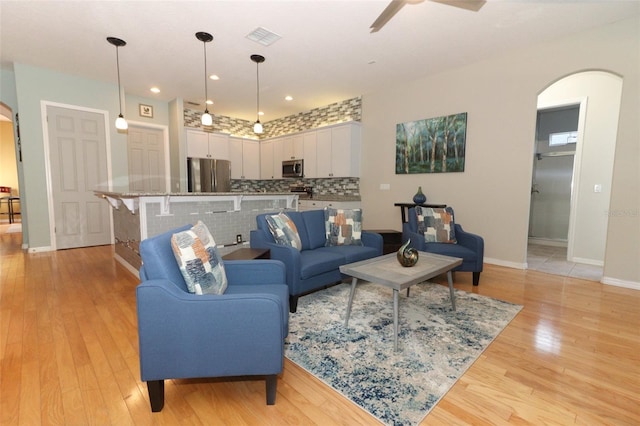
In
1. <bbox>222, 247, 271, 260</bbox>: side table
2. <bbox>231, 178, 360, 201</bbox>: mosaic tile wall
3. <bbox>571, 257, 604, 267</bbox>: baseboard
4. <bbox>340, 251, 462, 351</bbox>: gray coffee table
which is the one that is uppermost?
<bbox>231, 178, 360, 201</bbox>: mosaic tile wall

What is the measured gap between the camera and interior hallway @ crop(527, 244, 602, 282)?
12.3ft

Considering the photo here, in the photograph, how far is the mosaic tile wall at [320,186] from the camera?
5.95 metres

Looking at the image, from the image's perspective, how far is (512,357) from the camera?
1.92m

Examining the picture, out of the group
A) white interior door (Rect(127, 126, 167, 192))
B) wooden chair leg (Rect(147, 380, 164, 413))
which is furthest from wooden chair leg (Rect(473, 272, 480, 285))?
white interior door (Rect(127, 126, 167, 192))

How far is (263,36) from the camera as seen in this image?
3463 mm

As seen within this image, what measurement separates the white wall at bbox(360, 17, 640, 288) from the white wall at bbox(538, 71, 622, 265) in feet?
3.17

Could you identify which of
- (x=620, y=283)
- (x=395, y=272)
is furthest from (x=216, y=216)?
(x=620, y=283)

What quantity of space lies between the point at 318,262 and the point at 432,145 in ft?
10.1

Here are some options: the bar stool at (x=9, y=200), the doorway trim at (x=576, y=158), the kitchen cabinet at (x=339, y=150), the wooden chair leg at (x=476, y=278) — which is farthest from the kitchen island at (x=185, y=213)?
the bar stool at (x=9, y=200)

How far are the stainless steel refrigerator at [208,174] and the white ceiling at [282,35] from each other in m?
1.73

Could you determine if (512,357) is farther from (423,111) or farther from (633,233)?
(423,111)

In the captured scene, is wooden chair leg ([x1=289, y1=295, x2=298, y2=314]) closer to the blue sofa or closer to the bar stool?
the blue sofa

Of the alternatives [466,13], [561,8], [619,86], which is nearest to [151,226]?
[466,13]

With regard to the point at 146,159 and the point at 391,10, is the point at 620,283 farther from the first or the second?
the point at 146,159
